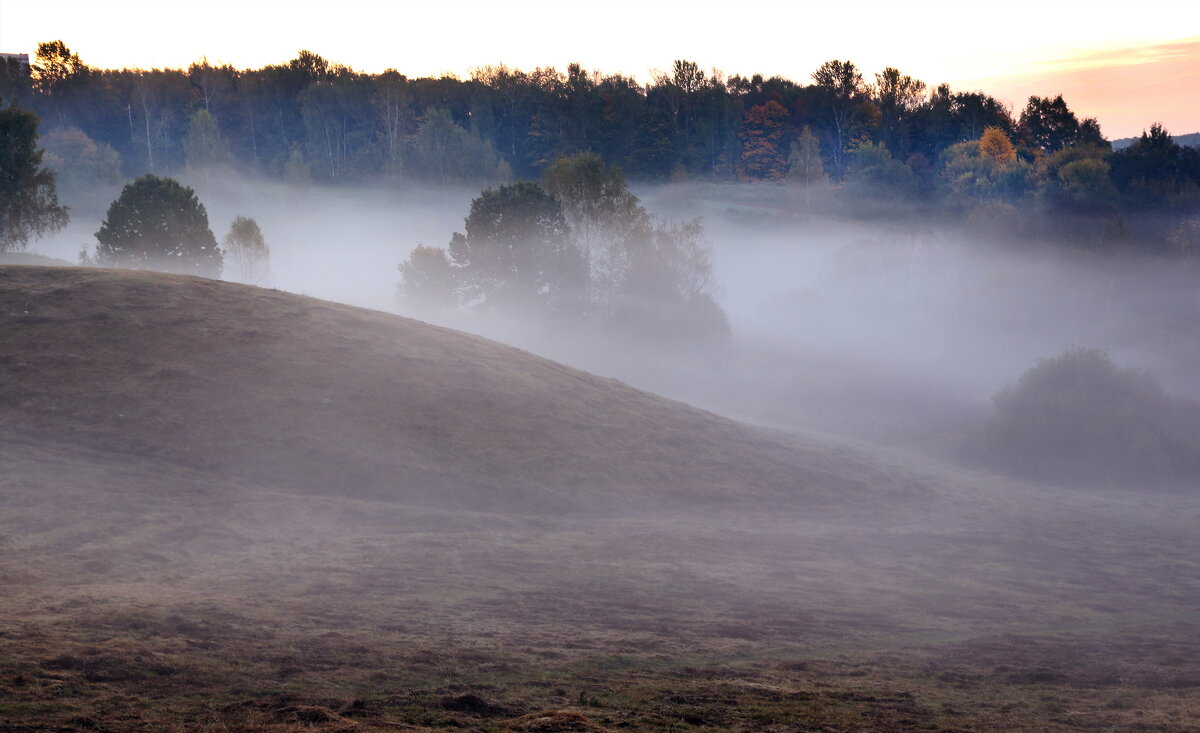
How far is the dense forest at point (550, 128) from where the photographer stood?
129500 mm

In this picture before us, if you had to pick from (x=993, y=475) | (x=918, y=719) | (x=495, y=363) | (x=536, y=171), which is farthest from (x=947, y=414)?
(x=536, y=171)

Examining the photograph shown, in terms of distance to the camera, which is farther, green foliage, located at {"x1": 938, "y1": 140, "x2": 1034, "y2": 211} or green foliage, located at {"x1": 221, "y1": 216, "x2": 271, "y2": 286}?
green foliage, located at {"x1": 938, "y1": 140, "x2": 1034, "y2": 211}

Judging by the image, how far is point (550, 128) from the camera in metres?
144

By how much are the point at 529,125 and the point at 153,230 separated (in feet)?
291

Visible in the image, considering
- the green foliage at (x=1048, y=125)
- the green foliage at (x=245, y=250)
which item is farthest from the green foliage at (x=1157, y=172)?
the green foliage at (x=245, y=250)

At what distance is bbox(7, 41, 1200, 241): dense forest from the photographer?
129500 millimetres

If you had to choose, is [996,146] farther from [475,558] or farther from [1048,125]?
[475,558]

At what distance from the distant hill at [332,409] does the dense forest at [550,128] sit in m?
90.6

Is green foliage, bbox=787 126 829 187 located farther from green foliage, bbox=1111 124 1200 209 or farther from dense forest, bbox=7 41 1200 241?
green foliage, bbox=1111 124 1200 209

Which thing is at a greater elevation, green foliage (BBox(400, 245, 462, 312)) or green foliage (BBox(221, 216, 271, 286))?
green foliage (BBox(221, 216, 271, 286))

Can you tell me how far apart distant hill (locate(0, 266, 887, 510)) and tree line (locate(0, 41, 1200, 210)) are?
9045cm

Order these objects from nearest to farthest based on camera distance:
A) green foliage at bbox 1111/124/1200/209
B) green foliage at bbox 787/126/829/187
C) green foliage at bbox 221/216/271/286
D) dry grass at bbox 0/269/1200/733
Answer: dry grass at bbox 0/269/1200/733
green foliage at bbox 221/216/271/286
green foliage at bbox 1111/124/1200/209
green foliage at bbox 787/126/829/187

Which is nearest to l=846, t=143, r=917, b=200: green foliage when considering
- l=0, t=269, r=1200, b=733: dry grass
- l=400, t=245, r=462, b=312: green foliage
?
l=400, t=245, r=462, b=312: green foliage

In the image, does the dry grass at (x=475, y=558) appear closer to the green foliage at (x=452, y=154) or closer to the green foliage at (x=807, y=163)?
the green foliage at (x=452, y=154)
